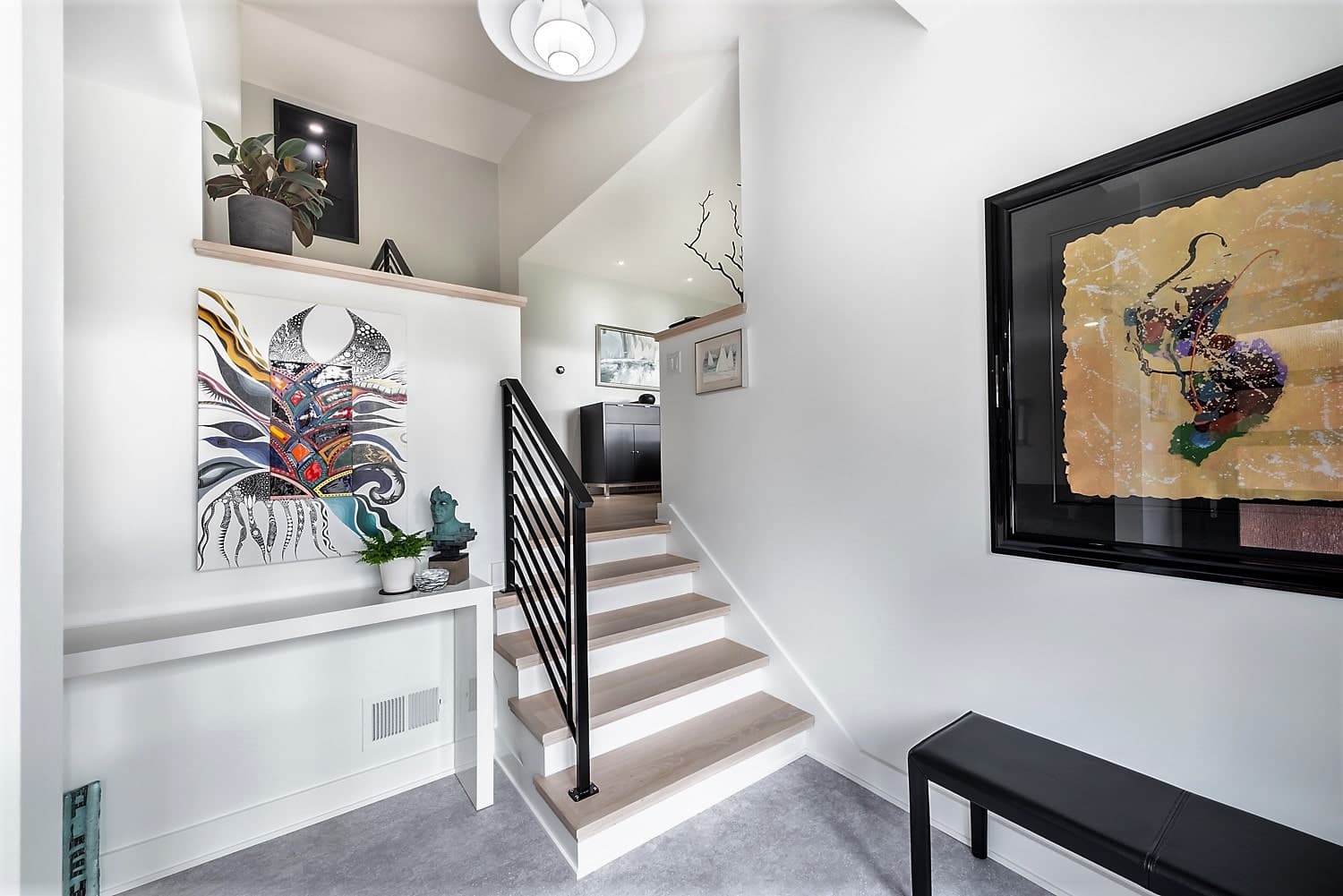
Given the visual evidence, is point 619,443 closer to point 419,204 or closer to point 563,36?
point 419,204

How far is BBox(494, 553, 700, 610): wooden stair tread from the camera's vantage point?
2.45 meters

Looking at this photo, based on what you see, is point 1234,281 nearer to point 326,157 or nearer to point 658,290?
point 326,157

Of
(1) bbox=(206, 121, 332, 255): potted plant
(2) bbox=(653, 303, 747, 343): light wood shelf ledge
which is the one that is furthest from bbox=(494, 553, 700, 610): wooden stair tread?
(1) bbox=(206, 121, 332, 255): potted plant

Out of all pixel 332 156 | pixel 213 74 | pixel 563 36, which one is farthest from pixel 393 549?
pixel 332 156

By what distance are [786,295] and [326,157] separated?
338cm

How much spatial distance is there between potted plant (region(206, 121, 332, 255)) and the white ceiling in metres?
1.50

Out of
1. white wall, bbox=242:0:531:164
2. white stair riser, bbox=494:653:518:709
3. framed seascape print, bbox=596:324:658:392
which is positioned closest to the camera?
white stair riser, bbox=494:653:518:709

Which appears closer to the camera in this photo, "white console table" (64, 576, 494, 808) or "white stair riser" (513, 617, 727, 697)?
"white console table" (64, 576, 494, 808)

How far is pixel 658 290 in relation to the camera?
585 centimetres

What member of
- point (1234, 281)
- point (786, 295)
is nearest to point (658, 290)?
point (786, 295)

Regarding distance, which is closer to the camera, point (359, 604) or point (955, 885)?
point (955, 885)

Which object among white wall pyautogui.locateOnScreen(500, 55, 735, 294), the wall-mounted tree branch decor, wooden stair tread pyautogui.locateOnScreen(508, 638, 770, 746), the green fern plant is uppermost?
white wall pyautogui.locateOnScreen(500, 55, 735, 294)

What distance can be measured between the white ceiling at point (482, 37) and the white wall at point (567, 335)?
4.83ft

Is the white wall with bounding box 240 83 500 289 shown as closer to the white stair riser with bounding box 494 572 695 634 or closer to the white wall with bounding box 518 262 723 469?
the white wall with bounding box 518 262 723 469
